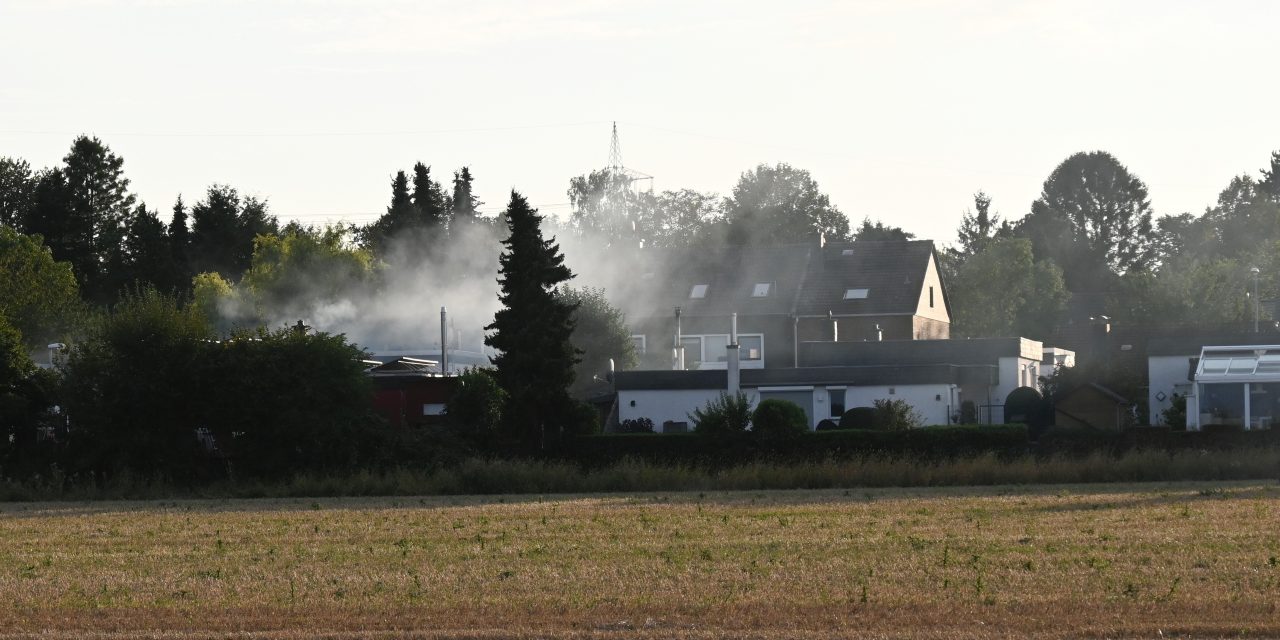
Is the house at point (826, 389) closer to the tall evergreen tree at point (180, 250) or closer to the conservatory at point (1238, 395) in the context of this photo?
the conservatory at point (1238, 395)

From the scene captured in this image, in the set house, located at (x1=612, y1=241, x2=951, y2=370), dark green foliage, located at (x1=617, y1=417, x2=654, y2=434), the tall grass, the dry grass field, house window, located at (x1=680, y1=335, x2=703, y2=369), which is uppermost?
house, located at (x1=612, y1=241, x2=951, y2=370)

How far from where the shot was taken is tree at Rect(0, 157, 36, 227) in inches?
4190

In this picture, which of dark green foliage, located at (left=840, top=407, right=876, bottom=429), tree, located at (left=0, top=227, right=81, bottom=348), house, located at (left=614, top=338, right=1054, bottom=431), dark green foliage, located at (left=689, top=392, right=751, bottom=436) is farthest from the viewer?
tree, located at (left=0, top=227, right=81, bottom=348)

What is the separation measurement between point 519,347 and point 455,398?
Answer: 2476mm

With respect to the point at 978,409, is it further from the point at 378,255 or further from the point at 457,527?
the point at 378,255

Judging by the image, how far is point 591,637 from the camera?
15.1m

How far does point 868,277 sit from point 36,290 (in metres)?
41.8

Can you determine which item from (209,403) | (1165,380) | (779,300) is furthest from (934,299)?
(209,403)

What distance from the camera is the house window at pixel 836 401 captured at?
59125 millimetres

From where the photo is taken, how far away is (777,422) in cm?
4572

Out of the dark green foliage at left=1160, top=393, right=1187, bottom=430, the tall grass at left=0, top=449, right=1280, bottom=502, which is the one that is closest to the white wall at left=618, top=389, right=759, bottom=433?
the dark green foliage at left=1160, top=393, right=1187, bottom=430

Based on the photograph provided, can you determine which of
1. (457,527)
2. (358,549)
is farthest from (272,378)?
(358,549)

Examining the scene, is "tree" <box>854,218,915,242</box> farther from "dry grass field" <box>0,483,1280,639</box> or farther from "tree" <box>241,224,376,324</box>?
"dry grass field" <box>0,483,1280,639</box>

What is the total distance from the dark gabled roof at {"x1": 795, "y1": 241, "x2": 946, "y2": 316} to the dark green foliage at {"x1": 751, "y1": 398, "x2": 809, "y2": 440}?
3447 centimetres
